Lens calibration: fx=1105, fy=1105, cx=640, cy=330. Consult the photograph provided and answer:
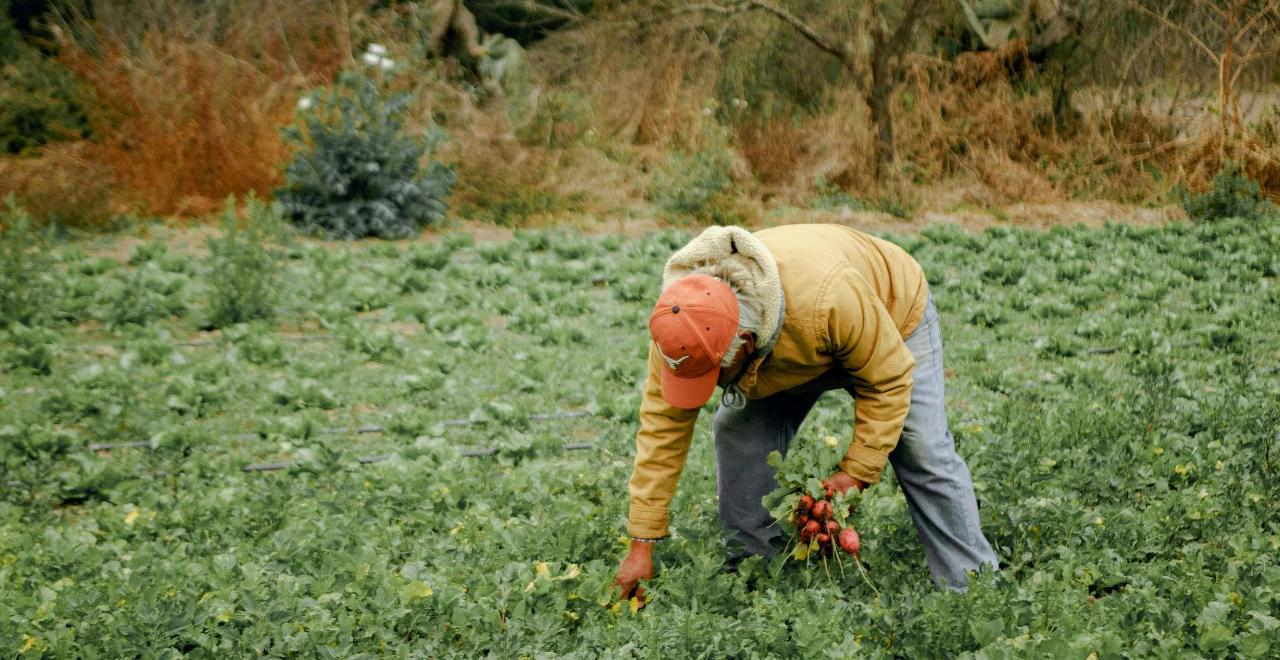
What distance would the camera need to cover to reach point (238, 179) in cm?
1055

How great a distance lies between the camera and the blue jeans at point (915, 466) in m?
3.20

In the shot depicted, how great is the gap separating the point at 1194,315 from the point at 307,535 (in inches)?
226

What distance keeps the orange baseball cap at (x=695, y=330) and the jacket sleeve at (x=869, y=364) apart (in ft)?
1.02

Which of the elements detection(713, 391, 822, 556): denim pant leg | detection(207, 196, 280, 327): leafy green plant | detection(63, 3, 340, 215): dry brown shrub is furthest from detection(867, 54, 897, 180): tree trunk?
detection(713, 391, 822, 556): denim pant leg

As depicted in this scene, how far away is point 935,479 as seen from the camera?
10.6 feet

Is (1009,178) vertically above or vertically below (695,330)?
below

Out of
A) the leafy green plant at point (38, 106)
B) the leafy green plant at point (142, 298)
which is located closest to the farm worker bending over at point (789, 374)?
the leafy green plant at point (142, 298)

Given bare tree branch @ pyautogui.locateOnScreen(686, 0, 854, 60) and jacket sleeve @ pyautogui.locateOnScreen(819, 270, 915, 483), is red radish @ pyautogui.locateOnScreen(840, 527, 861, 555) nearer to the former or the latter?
jacket sleeve @ pyautogui.locateOnScreen(819, 270, 915, 483)

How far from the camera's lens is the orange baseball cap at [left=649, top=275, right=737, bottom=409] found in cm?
260

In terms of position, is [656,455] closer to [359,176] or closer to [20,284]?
[20,284]

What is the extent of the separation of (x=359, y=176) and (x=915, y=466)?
25.0 ft

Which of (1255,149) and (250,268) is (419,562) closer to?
(250,268)

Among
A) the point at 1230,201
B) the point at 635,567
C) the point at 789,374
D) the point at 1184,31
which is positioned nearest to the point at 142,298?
the point at 635,567

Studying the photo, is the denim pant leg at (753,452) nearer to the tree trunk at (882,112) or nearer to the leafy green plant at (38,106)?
Result: the tree trunk at (882,112)
